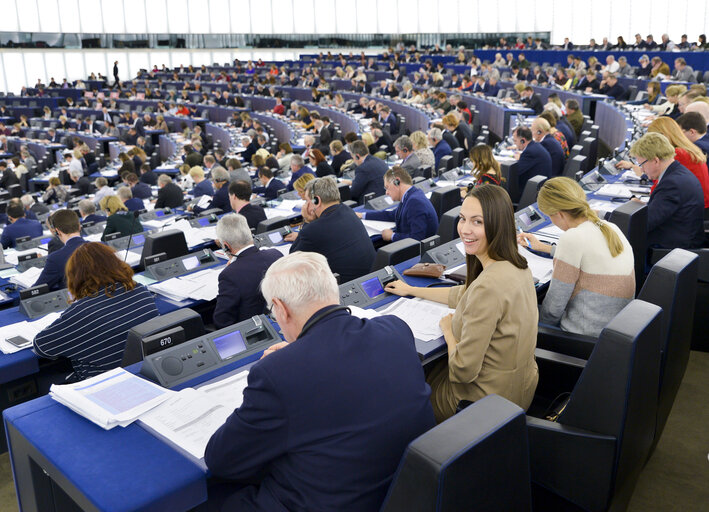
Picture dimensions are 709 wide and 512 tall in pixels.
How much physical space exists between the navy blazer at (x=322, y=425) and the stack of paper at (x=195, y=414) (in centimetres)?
15

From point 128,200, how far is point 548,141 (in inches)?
210

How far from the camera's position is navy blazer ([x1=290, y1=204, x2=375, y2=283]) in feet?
12.7

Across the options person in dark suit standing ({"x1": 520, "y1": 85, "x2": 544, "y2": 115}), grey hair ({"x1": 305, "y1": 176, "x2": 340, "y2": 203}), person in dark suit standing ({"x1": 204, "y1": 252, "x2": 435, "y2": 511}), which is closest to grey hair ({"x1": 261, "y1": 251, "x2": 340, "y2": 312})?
person in dark suit standing ({"x1": 204, "y1": 252, "x2": 435, "y2": 511})

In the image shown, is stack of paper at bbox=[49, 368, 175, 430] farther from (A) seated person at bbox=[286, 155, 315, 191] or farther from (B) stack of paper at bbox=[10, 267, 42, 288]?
(A) seated person at bbox=[286, 155, 315, 191]

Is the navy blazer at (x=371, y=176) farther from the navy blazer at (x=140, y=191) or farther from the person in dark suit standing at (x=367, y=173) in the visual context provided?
the navy blazer at (x=140, y=191)

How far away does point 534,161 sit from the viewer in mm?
6180

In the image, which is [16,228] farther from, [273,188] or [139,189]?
[273,188]

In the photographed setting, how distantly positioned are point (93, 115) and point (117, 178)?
888cm

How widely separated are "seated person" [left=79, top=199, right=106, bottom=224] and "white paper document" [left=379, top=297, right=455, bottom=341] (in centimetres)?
507

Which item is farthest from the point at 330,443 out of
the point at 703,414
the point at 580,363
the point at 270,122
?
the point at 270,122

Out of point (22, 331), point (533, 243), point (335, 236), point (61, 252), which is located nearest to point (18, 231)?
point (61, 252)

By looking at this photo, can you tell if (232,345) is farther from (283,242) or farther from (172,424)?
(283,242)

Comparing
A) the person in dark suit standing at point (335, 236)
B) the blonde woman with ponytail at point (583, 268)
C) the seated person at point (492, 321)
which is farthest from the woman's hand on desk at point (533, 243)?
the seated person at point (492, 321)

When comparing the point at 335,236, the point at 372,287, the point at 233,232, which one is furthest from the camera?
the point at 335,236
